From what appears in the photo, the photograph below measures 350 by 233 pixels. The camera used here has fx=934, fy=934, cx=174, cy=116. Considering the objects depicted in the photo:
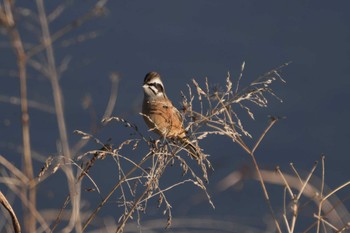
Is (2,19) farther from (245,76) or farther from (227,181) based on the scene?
(245,76)

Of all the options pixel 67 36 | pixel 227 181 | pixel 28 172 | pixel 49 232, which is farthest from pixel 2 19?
pixel 67 36

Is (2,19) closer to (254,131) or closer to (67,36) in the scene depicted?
(254,131)

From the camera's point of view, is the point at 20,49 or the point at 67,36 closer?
the point at 20,49

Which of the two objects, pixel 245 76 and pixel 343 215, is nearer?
pixel 343 215

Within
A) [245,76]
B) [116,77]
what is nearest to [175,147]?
[116,77]

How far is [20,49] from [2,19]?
92mm

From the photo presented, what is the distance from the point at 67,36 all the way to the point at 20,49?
24.1 ft

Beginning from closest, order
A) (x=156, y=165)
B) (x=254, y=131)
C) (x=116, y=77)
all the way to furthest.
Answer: (x=156, y=165), (x=116, y=77), (x=254, y=131)

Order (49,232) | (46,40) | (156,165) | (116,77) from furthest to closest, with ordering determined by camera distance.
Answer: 1. (116,77)
2. (46,40)
3. (156,165)
4. (49,232)

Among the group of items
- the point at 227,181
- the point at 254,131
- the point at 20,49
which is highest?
the point at 20,49

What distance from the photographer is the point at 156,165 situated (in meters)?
2.62

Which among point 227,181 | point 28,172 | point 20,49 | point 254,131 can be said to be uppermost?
point 20,49

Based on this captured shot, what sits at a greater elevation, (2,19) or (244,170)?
(2,19)

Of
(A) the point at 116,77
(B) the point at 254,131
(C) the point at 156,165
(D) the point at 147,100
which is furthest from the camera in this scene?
(B) the point at 254,131
